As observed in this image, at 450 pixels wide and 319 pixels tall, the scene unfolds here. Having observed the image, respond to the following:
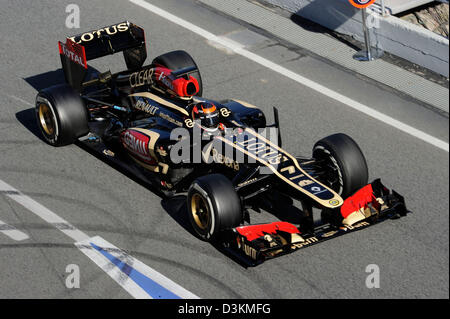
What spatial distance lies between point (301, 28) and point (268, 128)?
15.8 feet

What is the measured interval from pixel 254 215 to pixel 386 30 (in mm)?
4955

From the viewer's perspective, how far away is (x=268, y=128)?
9102mm

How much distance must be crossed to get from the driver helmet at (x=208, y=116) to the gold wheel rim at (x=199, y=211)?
983 mm

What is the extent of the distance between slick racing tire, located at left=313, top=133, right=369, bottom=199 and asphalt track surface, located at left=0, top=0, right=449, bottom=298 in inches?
21.9

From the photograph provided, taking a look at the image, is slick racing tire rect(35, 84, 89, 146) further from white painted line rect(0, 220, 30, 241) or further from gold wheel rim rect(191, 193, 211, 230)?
gold wheel rim rect(191, 193, 211, 230)

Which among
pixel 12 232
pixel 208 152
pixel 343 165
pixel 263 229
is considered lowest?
pixel 12 232

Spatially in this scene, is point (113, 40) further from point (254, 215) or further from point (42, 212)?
point (254, 215)

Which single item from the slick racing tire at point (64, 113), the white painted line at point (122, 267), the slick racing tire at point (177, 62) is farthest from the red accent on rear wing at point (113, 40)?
the white painted line at point (122, 267)

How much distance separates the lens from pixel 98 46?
10.7m

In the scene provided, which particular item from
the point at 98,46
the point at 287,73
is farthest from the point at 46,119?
the point at 287,73

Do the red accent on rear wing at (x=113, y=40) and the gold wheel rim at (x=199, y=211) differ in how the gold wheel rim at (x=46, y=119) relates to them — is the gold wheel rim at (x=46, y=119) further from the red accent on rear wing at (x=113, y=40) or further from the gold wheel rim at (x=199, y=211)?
the gold wheel rim at (x=199, y=211)

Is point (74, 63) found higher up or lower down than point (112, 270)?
higher up
